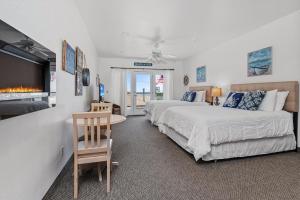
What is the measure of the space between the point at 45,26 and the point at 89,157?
4.65ft

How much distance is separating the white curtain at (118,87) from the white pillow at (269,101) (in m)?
5.04

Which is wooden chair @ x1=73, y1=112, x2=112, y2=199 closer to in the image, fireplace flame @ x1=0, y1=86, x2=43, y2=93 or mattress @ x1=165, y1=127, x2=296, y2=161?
fireplace flame @ x1=0, y1=86, x2=43, y2=93

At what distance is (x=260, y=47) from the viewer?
3.74 meters

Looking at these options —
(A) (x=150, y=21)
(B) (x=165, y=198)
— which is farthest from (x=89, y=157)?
(A) (x=150, y=21)

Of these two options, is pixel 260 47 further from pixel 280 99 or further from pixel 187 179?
pixel 187 179

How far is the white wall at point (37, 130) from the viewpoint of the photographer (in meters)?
1.12

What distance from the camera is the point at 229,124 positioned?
2.53 m

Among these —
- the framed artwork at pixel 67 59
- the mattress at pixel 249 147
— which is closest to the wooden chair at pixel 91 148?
the framed artwork at pixel 67 59

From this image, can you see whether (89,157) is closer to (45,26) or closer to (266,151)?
(45,26)

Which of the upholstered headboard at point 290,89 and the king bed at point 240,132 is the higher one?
the upholstered headboard at point 290,89

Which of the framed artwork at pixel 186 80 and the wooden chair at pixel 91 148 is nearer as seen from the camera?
the wooden chair at pixel 91 148

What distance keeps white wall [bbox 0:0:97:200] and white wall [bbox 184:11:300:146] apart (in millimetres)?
3857

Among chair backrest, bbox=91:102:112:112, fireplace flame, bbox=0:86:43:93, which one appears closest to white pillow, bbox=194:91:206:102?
chair backrest, bbox=91:102:112:112

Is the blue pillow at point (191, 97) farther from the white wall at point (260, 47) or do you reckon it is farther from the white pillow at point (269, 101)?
the white pillow at point (269, 101)
